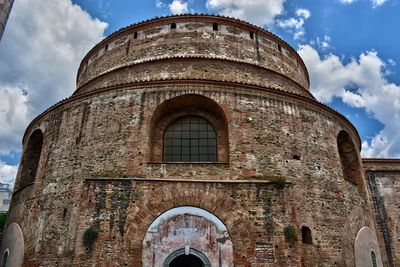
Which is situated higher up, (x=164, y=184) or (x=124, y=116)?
(x=124, y=116)

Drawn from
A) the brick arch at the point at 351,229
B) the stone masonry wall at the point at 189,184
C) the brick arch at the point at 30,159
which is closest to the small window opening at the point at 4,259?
the stone masonry wall at the point at 189,184

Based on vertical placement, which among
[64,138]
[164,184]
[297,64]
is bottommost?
[164,184]

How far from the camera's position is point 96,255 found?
27.8 ft

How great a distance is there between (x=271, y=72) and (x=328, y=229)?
6126 mm

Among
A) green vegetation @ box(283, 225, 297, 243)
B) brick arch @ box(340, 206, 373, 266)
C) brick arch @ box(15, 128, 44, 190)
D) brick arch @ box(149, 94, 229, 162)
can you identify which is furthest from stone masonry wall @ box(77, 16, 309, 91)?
green vegetation @ box(283, 225, 297, 243)

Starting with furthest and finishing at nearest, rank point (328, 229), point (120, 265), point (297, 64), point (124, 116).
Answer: point (297, 64) < point (124, 116) < point (328, 229) < point (120, 265)

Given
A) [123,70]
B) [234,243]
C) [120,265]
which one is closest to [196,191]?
[234,243]

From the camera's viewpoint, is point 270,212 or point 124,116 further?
point 124,116

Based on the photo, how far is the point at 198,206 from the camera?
9164 mm

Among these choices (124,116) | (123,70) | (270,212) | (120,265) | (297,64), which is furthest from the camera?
(297,64)

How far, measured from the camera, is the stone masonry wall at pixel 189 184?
349 inches

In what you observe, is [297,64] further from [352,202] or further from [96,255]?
[96,255]

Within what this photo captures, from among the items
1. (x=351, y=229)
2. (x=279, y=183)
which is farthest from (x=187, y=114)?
(x=351, y=229)

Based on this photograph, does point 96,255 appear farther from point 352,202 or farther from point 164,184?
point 352,202
